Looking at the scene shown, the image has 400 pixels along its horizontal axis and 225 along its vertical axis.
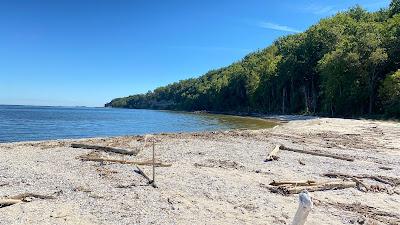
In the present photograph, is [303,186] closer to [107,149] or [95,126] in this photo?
[107,149]

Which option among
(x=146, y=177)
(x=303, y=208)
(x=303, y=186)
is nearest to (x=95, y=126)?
(x=146, y=177)

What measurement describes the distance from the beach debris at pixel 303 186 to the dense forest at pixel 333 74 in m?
47.1

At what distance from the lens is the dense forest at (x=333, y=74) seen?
2532 inches

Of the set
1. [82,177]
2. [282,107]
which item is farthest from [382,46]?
[82,177]

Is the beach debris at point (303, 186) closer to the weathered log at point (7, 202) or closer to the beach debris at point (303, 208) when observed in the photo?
the weathered log at point (7, 202)

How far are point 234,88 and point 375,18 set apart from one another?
56293 millimetres

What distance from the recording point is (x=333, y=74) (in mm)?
70250

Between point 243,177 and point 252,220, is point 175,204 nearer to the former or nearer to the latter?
point 252,220

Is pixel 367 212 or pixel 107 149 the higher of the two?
pixel 107 149

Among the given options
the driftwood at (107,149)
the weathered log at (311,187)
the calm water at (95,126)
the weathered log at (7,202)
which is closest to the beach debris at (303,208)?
the weathered log at (311,187)

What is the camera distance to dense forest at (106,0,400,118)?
64.3 m

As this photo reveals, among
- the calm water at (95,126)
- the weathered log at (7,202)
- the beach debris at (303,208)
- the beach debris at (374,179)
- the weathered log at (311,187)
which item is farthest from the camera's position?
the calm water at (95,126)

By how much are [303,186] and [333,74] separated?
6121cm

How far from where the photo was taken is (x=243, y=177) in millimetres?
15258
